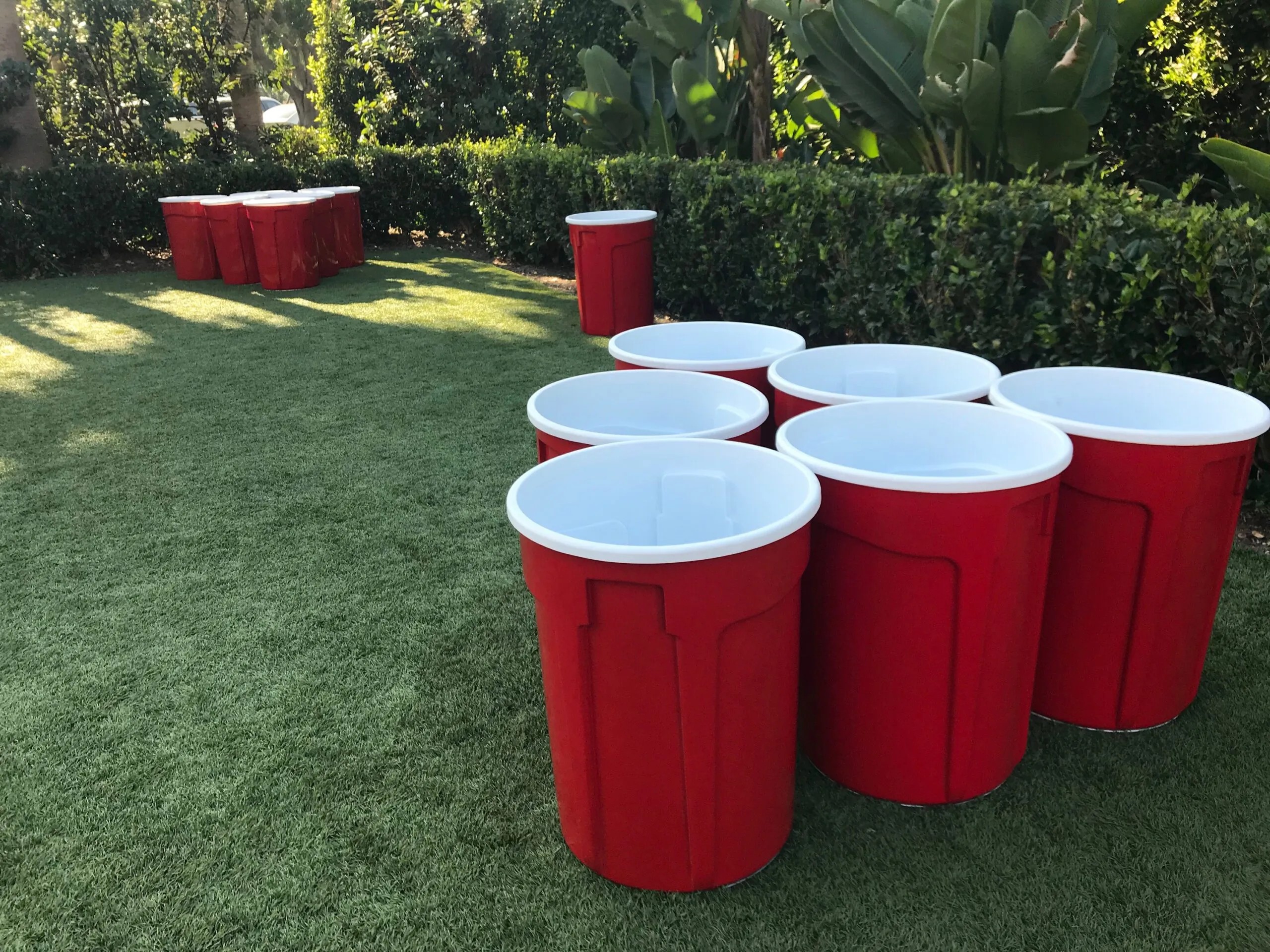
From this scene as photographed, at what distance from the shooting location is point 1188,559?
7.38 ft

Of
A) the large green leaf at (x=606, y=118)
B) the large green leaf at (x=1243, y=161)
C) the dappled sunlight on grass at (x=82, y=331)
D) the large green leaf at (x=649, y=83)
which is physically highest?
the large green leaf at (x=649, y=83)

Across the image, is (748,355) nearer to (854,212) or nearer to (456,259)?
(854,212)

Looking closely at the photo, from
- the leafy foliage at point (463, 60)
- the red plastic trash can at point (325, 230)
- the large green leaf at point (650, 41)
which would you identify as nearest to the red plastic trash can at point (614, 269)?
the large green leaf at point (650, 41)

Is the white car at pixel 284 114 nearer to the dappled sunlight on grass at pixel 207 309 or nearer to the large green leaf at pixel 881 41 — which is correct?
the dappled sunlight on grass at pixel 207 309

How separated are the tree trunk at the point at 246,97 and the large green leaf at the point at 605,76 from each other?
743cm

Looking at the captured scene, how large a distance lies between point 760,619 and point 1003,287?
122 inches

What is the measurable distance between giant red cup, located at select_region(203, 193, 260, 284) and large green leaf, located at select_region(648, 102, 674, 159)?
13.8 feet

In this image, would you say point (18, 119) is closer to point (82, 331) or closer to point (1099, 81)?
point (82, 331)

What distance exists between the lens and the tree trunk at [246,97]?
43.3ft

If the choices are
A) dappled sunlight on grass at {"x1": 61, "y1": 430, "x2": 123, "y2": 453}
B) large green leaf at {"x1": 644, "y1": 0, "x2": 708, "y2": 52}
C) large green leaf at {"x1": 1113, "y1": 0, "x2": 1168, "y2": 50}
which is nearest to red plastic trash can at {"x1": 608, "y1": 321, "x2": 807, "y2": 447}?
large green leaf at {"x1": 1113, "y1": 0, "x2": 1168, "y2": 50}

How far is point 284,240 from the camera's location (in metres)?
8.97

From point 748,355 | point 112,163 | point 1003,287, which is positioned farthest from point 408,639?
point 112,163

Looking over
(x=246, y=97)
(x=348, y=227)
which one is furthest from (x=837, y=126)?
(x=246, y=97)

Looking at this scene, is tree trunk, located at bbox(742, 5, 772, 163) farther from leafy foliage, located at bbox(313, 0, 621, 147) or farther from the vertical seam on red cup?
the vertical seam on red cup
